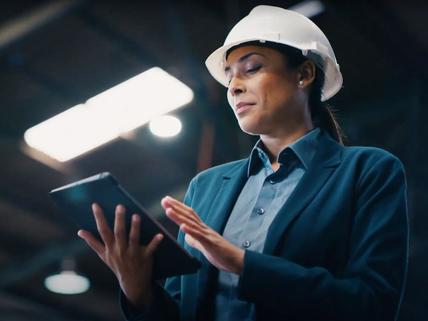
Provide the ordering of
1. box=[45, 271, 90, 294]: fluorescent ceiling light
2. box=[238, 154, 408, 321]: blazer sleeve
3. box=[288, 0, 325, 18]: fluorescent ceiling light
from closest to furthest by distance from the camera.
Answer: box=[238, 154, 408, 321]: blazer sleeve
box=[288, 0, 325, 18]: fluorescent ceiling light
box=[45, 271, 90, 294]: fluorescent ceiling light

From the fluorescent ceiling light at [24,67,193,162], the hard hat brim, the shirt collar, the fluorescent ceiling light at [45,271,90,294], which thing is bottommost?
the shirt collar

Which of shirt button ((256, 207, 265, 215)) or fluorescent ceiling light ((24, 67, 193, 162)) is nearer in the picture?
shirt button ((256, 207, 265, 215))

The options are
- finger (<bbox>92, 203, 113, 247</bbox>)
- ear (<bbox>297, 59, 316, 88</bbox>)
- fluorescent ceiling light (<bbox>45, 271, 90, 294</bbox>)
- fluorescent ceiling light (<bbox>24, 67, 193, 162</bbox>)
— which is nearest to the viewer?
finger (<bbox>92, 203, 113, 247</bbox>)

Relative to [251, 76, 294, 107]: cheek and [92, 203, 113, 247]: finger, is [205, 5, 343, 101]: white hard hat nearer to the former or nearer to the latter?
[251, 76, 294, 107]: cheek

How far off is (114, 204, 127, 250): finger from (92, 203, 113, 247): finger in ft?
0.08

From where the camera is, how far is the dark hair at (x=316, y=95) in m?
1.87

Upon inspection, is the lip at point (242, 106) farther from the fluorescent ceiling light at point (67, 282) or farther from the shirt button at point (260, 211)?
the fluorescent ceiling light at point (67, 282)

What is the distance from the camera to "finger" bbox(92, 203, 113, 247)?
5.03ft

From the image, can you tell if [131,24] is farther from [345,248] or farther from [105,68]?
[345,248]

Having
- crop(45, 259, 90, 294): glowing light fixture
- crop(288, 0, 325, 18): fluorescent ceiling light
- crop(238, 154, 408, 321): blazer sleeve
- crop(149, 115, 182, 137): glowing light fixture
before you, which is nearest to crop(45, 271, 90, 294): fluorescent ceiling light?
crop(45, 259, 90, 294): glowing light fixture

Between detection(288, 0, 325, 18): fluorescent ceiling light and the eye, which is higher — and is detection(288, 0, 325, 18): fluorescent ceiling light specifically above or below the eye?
above

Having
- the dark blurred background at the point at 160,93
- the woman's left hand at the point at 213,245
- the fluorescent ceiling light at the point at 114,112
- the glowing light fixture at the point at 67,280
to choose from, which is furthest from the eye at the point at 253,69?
the glowing light fixture at the point at 67,280

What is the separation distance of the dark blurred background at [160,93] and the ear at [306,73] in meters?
3.13

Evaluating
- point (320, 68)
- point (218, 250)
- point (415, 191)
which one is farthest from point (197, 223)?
point (415, 191)
